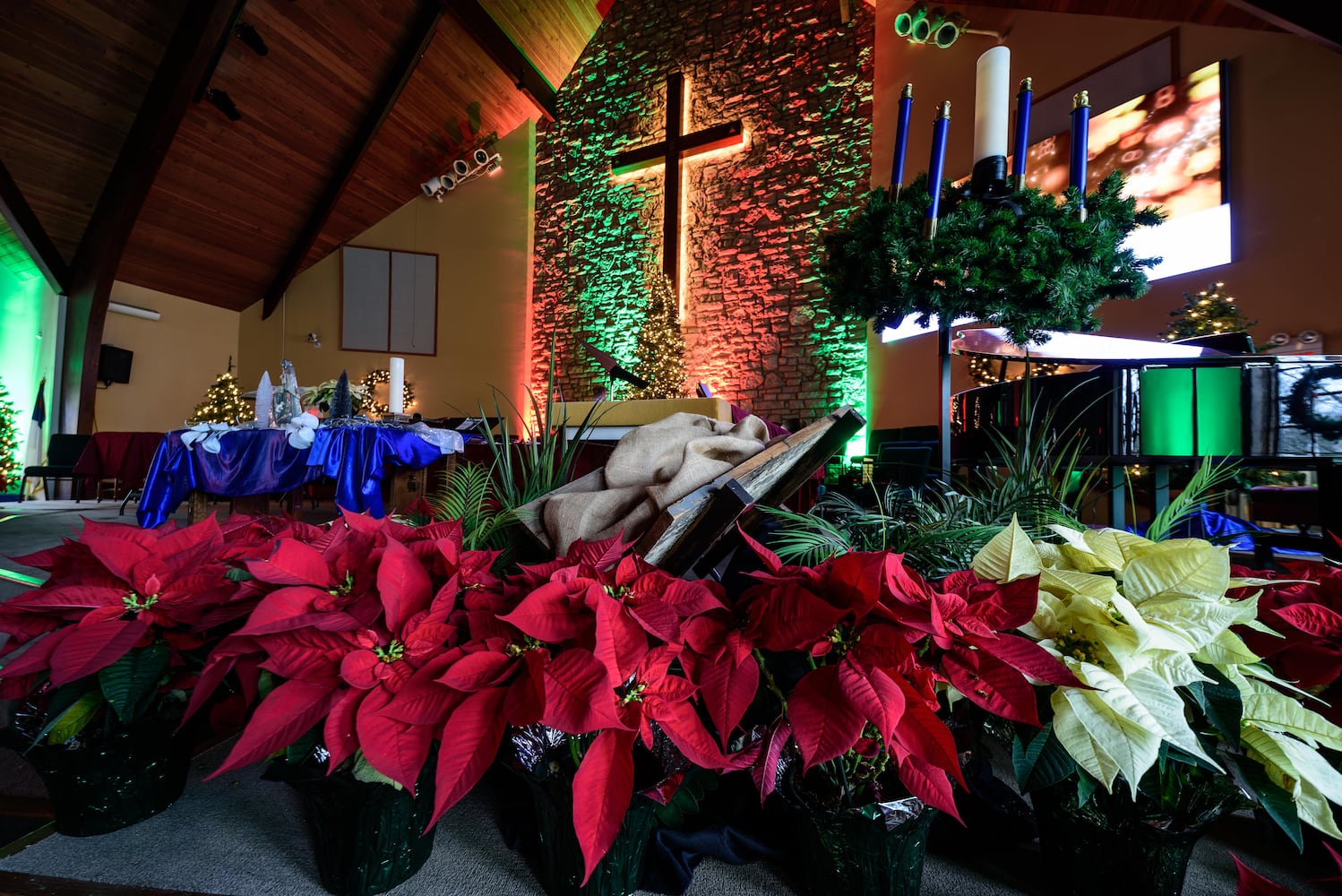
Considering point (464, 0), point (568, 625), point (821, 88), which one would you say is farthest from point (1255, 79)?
point (464, 0)

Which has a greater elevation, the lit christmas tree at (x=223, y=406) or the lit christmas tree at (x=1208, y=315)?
the lit christmas tree at (x=1208, y=315)

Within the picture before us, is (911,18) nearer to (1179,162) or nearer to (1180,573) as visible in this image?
(1179,162)

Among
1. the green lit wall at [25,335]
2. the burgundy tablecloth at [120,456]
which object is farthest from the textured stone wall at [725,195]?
the green lit wall at [25,335]

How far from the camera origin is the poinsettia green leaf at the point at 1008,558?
0.61 meters

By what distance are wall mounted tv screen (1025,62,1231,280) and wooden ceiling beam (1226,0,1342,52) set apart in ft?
2.53

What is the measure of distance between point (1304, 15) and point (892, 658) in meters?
3.94

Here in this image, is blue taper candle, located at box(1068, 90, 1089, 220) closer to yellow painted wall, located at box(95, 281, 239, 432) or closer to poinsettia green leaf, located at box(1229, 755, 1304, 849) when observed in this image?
poinsettia green leaf, located at box(1229, 755, 1304, 849)

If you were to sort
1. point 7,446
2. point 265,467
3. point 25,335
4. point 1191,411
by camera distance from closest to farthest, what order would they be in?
point 1191,411 → point 265,467 → point 7,446 → point 25,335

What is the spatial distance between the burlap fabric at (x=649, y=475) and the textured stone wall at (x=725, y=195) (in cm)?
455

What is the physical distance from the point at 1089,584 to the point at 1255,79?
4.45 meters

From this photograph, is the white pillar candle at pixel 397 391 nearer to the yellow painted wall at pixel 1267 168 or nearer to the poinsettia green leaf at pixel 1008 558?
the poinsettia green leaf at pixel 1008 558

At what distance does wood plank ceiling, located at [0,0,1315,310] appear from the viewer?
17.6 feet

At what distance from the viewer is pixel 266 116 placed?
638 centimetres

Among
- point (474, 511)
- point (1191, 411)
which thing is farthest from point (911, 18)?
point (474, 511)
